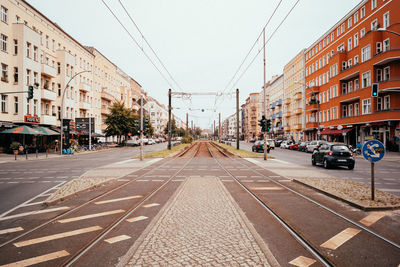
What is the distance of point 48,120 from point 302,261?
130ft

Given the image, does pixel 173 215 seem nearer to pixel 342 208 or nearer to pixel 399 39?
pixel 342 208

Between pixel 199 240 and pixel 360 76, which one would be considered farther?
pixel 360 76

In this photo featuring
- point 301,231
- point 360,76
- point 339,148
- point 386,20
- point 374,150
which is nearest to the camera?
point 301,231

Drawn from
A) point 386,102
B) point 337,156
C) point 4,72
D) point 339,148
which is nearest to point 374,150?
point 337,156

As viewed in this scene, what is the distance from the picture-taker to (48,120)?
3756 cm

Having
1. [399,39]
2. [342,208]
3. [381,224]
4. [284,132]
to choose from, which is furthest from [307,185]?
[284,132]

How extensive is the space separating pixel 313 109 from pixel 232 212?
50.4m

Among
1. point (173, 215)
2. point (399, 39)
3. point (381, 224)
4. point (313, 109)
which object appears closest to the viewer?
Answer: point (381, 224)

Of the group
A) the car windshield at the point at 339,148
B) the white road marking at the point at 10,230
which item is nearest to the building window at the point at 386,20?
the car windshield at the point at 339,148

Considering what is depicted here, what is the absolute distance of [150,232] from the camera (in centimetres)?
516

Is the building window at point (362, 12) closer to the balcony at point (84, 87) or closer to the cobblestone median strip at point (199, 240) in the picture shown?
the cobblestone median strip at point (199, 240)

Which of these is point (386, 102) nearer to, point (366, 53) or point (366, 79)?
point (366, 79)

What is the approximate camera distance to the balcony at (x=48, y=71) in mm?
36831

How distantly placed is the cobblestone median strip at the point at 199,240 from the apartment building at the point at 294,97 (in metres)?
56.8
